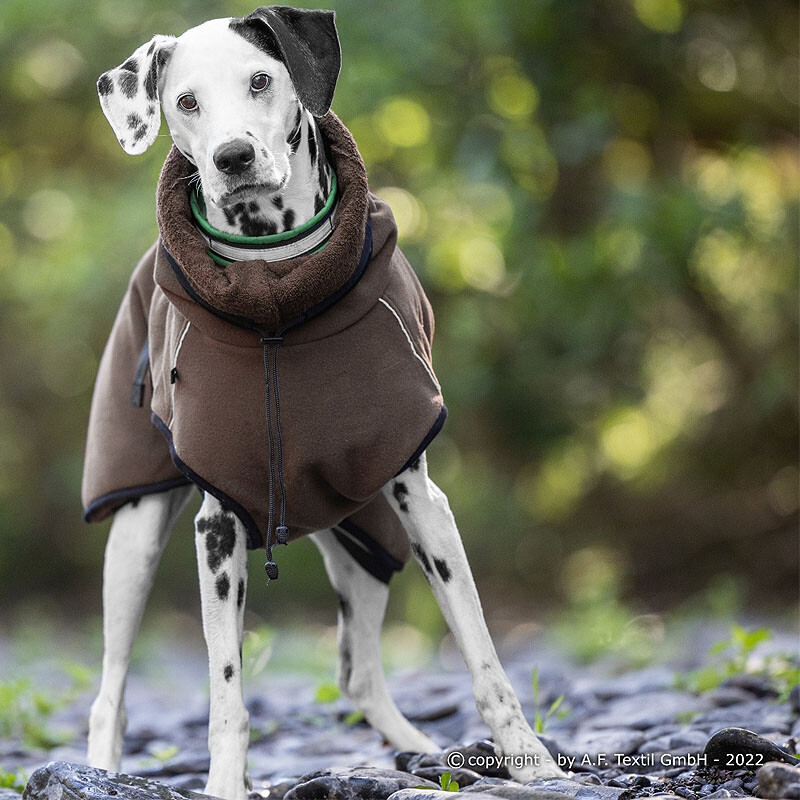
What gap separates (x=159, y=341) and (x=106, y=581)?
34.2 inches

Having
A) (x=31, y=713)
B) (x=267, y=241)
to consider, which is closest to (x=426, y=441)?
(x=267, y=241)

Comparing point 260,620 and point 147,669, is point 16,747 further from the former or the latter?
point 260,620

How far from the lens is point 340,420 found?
10.6ft

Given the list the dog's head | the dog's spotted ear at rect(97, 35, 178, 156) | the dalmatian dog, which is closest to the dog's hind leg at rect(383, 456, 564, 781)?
the dalmatian dog

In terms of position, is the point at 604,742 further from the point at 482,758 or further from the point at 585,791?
the point at 585,791

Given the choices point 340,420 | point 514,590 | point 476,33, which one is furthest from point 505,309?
point 340,420

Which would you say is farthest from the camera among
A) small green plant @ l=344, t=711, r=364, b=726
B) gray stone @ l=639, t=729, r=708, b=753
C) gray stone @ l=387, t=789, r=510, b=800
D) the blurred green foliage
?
the blurred green foliage

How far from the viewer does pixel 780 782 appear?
2.53m

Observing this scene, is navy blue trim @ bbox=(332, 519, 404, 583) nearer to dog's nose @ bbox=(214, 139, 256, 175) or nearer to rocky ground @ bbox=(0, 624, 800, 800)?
rocky ground @ bbox=(0, 624, 800, 800)

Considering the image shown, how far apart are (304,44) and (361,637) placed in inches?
79.4

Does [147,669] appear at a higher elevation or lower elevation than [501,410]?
lower

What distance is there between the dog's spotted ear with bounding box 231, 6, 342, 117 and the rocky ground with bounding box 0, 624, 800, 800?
1.88 meters

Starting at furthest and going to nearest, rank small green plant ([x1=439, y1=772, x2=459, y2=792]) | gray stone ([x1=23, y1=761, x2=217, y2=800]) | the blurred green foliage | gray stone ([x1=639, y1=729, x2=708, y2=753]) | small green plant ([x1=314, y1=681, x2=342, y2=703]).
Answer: the blurred green foliage, small green plant ([x1=314, y1=681, x2=342, y2=703]), gray stone ([x1=639, y1=729, x2=708, y2=753]), small green plant ([x1=439, y1=772, x2=459, y2=792]), gray stone ([x1=23, y1=761, x2=217, y2=800])

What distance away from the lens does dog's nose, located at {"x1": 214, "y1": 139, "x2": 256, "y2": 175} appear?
10.3ft
